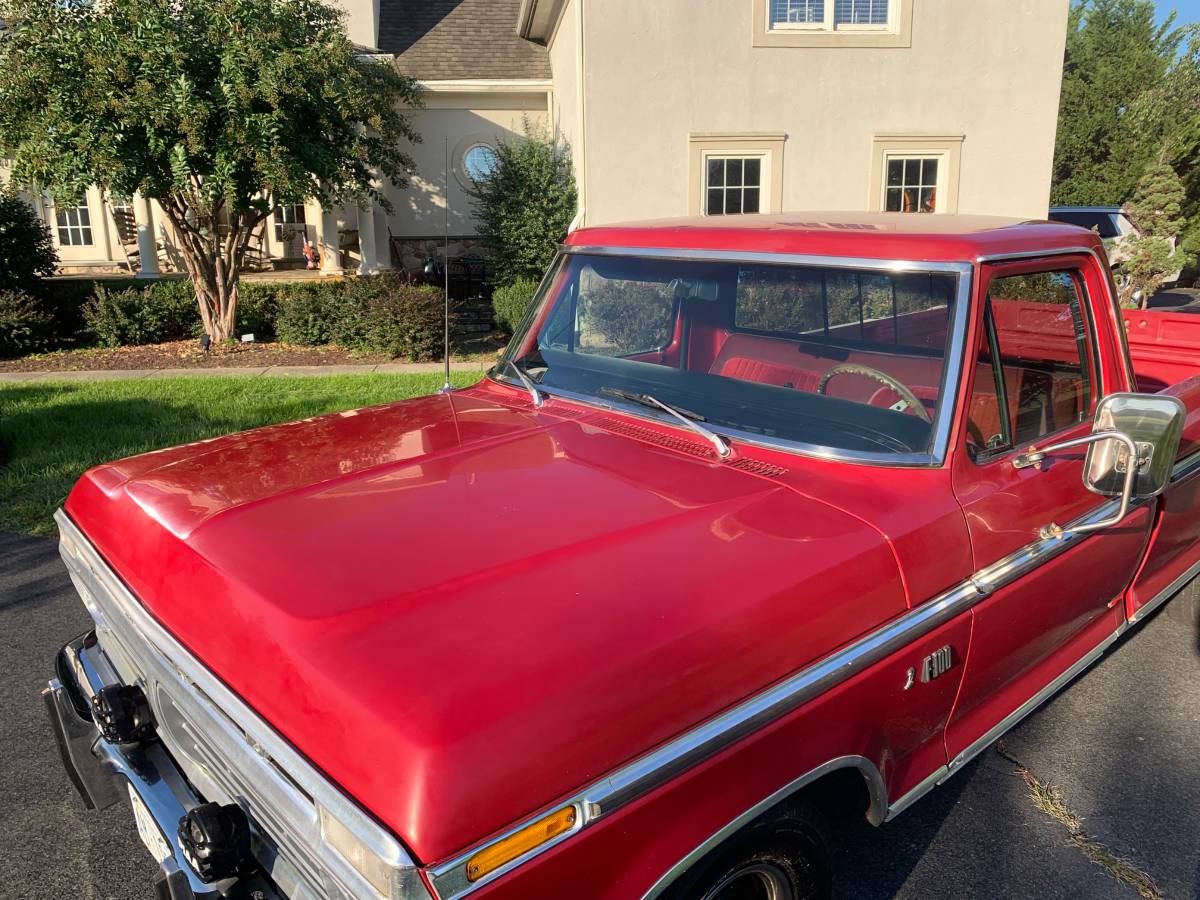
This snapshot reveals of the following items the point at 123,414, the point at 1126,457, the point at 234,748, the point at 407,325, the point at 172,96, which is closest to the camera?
the point at 234,748

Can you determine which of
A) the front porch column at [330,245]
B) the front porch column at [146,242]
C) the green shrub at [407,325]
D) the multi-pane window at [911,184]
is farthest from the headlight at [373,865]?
the front porch column at [146,242]

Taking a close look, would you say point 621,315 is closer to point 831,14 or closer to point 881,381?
point 881,381

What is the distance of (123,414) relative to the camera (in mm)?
7934

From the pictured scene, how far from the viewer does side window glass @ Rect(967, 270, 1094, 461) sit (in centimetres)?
250

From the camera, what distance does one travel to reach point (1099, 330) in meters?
2.94

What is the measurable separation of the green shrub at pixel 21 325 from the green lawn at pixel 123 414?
2458 millimetres

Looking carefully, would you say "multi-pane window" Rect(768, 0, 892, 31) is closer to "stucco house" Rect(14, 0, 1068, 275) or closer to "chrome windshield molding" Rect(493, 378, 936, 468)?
"stucco house" Rect(14, 0, 1068, 275)

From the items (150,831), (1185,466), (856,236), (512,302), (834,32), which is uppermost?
(834,32)

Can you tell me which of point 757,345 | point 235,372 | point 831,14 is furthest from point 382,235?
point 757,345

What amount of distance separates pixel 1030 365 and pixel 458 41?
1795 cm

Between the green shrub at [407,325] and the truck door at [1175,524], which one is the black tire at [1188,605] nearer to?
the truck door at [1175,524]

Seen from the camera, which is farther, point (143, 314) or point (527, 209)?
point (527, 209)

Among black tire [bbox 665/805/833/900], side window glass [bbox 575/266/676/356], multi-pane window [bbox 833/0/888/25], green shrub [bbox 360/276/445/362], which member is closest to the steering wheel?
side window glass [bbox 575/266/676/356]

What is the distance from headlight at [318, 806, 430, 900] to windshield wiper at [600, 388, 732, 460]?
1408 millimetres
